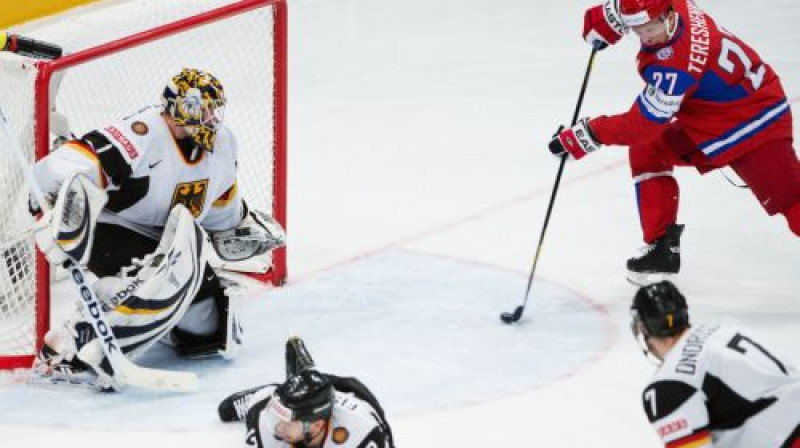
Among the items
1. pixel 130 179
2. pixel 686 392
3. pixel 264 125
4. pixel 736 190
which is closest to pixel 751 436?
pixel 686 392

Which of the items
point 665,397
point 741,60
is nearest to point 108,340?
point 665,397

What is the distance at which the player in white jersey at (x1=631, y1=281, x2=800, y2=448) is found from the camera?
286 centimetres

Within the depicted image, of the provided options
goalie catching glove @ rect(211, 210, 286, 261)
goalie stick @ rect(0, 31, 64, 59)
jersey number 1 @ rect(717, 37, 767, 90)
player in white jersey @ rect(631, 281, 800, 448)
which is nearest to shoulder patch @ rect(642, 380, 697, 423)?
player in white jersey @ rect(631, 281, 800, 448)

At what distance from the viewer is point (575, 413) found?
160 inches

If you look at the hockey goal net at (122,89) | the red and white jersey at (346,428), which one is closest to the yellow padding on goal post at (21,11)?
the hockey goal net at (122,89)

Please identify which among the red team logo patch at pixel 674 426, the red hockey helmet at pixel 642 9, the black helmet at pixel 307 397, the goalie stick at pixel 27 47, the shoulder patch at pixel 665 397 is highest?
the red hockey helmet at pixel 642 9

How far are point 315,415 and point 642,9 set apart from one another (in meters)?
1.86

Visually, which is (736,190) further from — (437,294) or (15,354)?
(15,354)

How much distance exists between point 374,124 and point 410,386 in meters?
2.74

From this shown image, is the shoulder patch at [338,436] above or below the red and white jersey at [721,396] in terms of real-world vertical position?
below

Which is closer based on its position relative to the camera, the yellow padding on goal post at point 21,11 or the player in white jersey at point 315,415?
the player in white jersey at point 315,415

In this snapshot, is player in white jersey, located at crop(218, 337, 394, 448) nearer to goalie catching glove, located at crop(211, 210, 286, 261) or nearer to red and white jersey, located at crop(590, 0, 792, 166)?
goalie catching glove, located at crop(211, 210, 286, 261)

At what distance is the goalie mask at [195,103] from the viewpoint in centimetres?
420

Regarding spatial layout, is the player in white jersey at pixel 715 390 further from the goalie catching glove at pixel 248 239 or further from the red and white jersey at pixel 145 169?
the goalie catching glove at pixel 248 239
